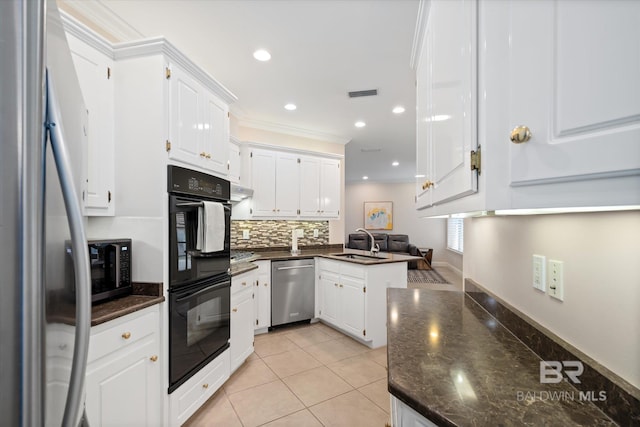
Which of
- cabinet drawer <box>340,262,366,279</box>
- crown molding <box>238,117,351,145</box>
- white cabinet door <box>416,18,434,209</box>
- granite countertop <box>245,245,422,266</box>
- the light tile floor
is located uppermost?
crown molding <box>238,117,351,145</box>

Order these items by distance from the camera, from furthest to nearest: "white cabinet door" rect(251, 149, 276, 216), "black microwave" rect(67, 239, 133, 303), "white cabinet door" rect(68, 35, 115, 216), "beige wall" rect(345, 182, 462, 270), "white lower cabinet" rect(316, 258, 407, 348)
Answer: "beige wall" rect(345, 182, 462, 270) < "white cabinet door" rect(251, 149, 276, 216) < "white lower cabinet" rect(316, 258, 407, 348) < "white cabinet door" rect(68, 35, 115, 216) < "black microwave" rect(67, 239, 133, 303)

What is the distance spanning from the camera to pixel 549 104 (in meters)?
0.49

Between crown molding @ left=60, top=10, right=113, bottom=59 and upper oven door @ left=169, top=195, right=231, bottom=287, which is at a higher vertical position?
crown molding @ left=60, top=10, right=113, bottom=59

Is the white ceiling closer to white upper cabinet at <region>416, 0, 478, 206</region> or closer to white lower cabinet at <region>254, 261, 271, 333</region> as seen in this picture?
white upper cabinet at <region>416, 0, 478, 206</region>

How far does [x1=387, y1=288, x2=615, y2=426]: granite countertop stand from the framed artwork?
311 inches

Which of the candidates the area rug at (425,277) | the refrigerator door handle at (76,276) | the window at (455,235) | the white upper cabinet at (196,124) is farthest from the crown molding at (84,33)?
the window at (455,235)

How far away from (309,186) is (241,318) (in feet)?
6.98

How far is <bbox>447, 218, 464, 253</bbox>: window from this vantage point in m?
7.26

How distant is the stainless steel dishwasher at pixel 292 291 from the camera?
333 centimetres

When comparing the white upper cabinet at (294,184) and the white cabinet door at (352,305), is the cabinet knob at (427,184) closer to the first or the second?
the white cabinet door at (352,305)

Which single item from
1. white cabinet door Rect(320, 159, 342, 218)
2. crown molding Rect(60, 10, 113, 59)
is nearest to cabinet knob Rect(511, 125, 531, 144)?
crown molding Rect(60, 10, 113, 59)

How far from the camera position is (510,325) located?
1089 mm

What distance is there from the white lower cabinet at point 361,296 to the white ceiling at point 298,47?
1.97 metres

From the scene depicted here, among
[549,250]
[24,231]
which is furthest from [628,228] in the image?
[24,231]
